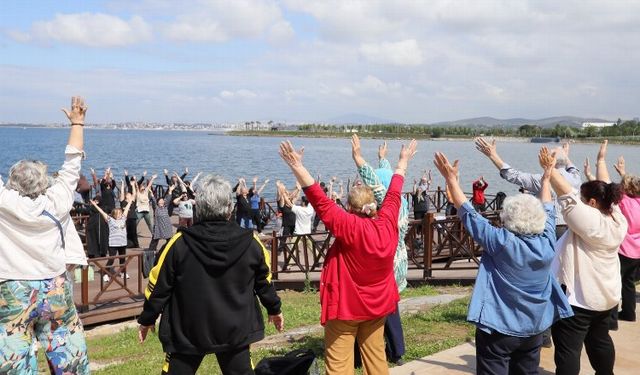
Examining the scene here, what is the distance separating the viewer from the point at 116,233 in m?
11.2

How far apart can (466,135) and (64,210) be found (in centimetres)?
15729

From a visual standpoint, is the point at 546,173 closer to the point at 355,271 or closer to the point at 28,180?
the point at 355,271

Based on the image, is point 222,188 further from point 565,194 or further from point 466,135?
point 466,135

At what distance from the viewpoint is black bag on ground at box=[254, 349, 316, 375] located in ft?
12.7

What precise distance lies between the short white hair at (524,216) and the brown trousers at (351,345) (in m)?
1.07

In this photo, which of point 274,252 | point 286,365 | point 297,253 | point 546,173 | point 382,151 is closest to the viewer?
point 286,365

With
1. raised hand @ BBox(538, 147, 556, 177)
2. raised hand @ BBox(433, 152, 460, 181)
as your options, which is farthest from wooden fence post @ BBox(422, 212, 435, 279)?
raised hand @ BBox(433, 152, 460, 181)

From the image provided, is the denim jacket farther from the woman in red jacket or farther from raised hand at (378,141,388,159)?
raised hand at (378,141,388,159)

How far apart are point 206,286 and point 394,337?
2.34 meters

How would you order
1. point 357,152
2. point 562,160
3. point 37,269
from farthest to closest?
point 562,160, point 357,152, point 37,269

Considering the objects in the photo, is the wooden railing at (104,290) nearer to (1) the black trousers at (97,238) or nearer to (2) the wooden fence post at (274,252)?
(1) the black trousers at (97,238)

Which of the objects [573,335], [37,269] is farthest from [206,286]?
[573,335]

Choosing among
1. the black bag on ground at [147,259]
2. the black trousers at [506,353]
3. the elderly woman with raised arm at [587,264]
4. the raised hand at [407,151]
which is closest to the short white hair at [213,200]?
the raised hand at [407,151]

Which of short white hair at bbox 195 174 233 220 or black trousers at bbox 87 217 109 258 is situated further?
black trousers at bbox 87 217 109 258
